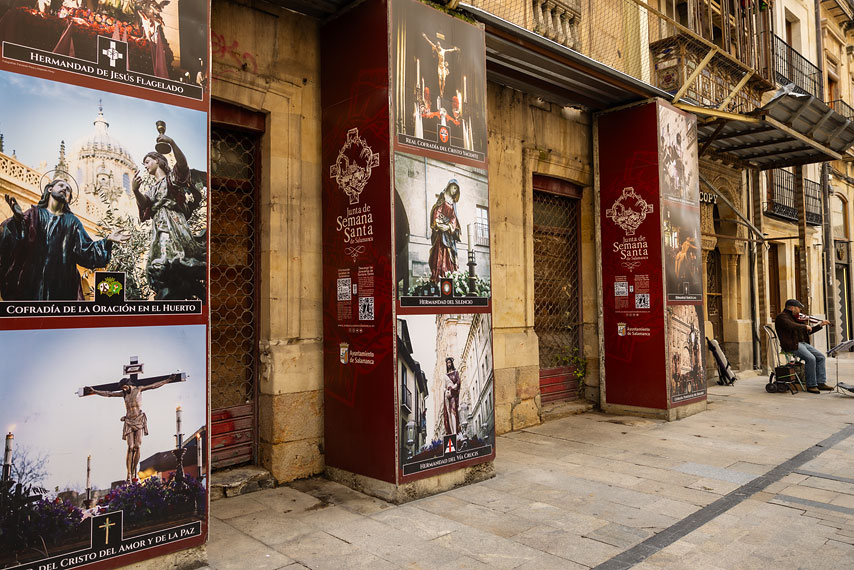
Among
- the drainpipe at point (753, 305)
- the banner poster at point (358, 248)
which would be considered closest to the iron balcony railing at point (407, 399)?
the banner poster at point (358, 248)

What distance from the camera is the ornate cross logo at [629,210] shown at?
8844 mm

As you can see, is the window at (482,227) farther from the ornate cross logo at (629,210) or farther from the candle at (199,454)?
the ornate cross logo at (629,210)

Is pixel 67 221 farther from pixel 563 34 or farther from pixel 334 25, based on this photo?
pixel 563 34

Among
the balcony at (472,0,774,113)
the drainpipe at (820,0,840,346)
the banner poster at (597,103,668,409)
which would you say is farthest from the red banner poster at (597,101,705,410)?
the drainpipe at (820,0,840,346)

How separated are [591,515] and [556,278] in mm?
5003

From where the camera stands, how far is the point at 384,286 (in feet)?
16.8

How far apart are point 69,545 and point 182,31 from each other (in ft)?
10.2

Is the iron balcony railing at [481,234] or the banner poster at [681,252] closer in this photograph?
the iron balcony railing at [481,234]

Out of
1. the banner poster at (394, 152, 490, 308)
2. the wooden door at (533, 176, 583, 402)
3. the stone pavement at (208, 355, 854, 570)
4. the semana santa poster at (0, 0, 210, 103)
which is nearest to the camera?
the semana santa poster at (0, 0, 210, 103)

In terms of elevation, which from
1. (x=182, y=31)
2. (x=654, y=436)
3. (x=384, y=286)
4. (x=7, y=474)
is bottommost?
(x=654, y=436)

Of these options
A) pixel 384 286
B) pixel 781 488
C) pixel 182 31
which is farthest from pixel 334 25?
pixel 781 488

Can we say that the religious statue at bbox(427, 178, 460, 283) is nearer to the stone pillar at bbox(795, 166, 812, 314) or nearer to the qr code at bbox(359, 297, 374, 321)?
the qr code at bbox(359, 297, 374, 321)

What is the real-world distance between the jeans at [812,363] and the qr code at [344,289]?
9.36 metres

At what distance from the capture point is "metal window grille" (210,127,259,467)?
18.2 ft
